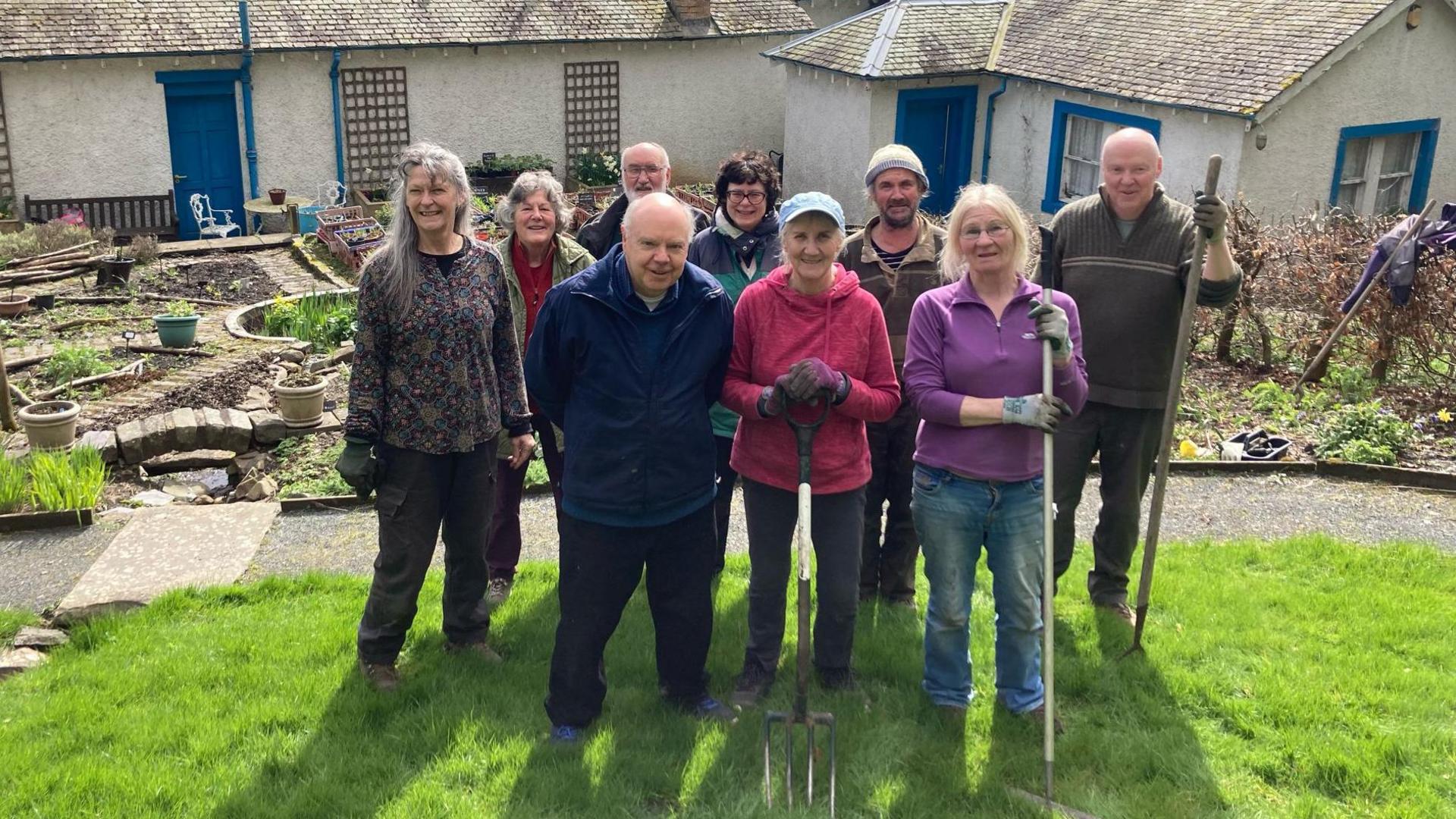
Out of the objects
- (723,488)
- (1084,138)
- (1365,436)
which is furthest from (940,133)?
(723,488)

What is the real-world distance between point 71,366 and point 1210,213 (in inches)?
382

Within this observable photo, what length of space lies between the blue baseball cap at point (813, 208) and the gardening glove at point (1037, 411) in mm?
835

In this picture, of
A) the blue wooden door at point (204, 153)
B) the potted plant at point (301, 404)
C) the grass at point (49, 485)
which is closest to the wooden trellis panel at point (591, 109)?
the blue wooden door at point (204, 153)

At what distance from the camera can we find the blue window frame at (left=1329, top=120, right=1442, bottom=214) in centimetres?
1597

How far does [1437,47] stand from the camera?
15.8m

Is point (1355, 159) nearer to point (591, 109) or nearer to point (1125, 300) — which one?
point (591, 109)

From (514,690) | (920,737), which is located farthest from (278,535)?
(920,737)

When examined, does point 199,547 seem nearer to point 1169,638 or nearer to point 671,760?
point 671,760

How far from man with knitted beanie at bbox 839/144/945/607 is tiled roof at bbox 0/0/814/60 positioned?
16207mm

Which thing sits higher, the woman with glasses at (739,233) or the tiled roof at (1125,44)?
the tiled roof at (1125,44)

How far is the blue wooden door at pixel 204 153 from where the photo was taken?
19.2 meters

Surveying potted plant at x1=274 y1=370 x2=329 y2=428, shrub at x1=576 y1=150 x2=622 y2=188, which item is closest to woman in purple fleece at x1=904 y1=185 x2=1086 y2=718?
potted plant at x1=274 y1=370 x2=329 y2=428

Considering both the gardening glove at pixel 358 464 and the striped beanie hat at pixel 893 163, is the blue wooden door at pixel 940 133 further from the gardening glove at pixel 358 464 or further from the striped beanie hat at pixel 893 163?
the gardening glove at pixel 358 464

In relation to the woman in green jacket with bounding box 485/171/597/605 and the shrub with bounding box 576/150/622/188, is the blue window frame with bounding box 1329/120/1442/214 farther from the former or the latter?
the woman in green jacket with bounding box 485/171/597/605
